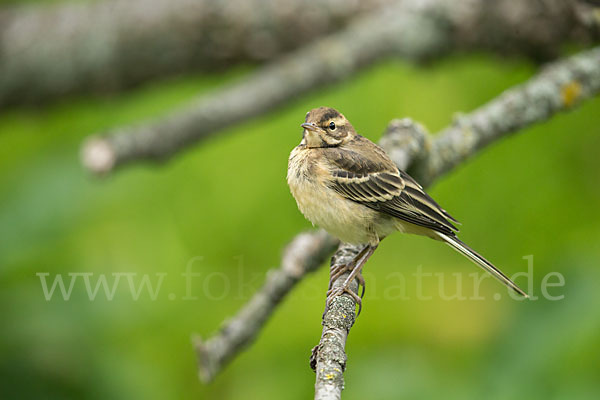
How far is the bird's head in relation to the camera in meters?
4.62

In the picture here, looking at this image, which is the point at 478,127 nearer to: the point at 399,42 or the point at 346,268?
the point at 346,268

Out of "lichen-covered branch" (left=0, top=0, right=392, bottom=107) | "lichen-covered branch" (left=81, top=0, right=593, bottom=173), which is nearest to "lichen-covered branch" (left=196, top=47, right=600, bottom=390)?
"lichen-covered branch" (left=81, top=0, right=593, bottom=173)

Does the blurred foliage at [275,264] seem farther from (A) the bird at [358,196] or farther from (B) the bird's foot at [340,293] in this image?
(B) the bird's foot at [340,293]

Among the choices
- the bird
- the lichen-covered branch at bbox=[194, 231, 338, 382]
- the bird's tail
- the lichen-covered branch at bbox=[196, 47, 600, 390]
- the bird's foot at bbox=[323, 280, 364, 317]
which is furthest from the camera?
the bird

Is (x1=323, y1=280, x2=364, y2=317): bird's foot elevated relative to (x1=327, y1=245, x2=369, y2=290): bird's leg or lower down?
lower down

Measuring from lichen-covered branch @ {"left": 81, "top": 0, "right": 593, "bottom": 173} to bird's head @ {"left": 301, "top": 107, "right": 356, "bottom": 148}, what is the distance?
42.4 inches

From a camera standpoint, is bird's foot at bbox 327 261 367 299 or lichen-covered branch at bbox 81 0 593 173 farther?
lichen-covered branch at bbox 81 0 593 173

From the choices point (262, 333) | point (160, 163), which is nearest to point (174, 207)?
point (160, 163)

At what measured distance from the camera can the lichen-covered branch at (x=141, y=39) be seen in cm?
698

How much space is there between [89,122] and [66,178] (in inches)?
47.1

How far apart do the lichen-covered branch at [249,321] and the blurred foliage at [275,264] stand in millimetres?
443

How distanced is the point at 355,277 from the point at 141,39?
170 inches

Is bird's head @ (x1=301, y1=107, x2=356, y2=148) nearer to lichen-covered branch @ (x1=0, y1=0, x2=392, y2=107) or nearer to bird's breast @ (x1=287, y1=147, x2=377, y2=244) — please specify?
bird's breast @ (x1=287, y1=147, x2=377, y2=244)

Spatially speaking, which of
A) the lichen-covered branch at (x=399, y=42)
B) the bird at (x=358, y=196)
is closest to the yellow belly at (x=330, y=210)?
the bird at (x=358, y=196)
